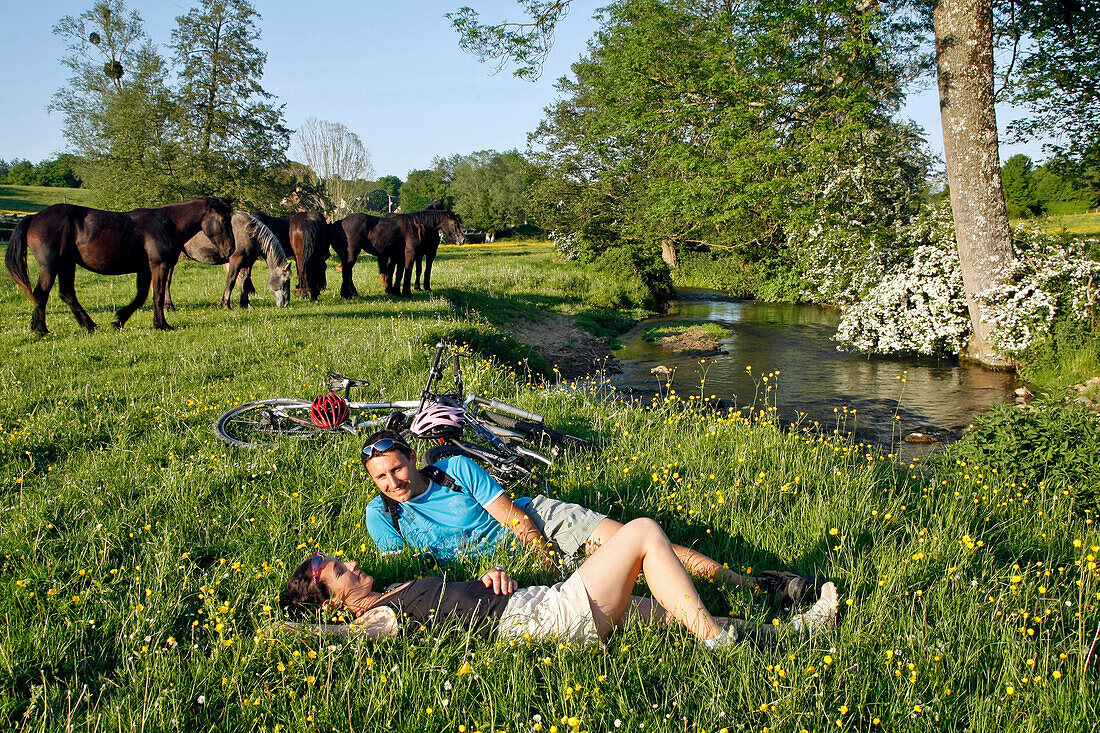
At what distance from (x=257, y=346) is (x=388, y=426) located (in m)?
5.71

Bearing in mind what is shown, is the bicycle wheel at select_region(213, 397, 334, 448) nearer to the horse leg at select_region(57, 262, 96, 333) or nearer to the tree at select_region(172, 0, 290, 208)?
the horse leg at select_region(57, 262, 96, 333)

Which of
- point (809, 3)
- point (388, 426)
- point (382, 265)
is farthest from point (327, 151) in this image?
point (388, 426)

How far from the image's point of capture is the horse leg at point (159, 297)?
11.1m

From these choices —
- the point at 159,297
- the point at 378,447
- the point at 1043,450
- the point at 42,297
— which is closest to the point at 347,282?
the point at 159,297

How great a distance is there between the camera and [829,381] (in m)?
12.6

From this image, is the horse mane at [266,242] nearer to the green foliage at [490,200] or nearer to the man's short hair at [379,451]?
the man's short hair at [379,451]

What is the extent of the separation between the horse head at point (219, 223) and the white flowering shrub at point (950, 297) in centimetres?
1350

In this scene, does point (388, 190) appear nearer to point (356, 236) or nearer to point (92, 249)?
point (356, 236)

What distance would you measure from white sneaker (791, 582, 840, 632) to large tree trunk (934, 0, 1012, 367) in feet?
39.3

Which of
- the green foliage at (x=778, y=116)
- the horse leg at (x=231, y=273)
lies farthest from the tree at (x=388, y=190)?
the horse leg at (x=231, y=273)

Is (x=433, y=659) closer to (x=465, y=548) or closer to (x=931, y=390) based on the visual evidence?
(x=465, y=548)

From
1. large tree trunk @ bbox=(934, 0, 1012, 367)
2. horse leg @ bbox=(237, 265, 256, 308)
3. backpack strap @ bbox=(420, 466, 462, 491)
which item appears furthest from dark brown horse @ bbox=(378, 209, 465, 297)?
backpack strap @ bbox=(420, 466, 462, 491)

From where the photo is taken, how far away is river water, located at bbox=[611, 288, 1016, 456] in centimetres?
988

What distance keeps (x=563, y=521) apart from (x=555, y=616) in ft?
3.43
